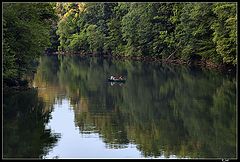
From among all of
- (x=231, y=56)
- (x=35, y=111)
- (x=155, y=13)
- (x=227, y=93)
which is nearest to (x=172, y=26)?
(x=155, y=13)

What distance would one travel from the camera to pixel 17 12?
4412 centimetres

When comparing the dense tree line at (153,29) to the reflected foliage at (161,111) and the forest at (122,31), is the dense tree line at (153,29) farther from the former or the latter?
the reflected foliage at (161,111)

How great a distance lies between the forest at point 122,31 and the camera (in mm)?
43781

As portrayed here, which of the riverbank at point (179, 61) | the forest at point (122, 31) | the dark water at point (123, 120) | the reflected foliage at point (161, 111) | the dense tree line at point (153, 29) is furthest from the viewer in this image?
the riverbank at point (179, 61)

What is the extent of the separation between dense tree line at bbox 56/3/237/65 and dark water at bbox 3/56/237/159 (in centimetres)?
898

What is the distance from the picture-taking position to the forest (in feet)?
144

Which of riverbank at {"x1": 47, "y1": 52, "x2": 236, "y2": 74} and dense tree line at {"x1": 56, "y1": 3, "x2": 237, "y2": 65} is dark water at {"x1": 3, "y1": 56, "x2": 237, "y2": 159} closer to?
dense tree line at {"x1": 56, "y1": 3, "x2": 237, "y2": 65}

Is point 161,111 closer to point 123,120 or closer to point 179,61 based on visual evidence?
point 123,120

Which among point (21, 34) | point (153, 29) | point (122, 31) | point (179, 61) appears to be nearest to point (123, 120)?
point (21, 34)

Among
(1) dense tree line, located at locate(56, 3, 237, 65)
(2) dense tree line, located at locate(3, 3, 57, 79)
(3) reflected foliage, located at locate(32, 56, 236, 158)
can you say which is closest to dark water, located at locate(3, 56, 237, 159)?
(3) reflected foliage, located at locate(32, 56, 236, 158)

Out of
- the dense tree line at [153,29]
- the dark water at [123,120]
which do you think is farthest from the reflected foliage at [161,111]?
the dense tree line at [153,29]

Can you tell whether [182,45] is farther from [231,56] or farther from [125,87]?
[125,87]

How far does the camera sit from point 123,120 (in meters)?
33.2

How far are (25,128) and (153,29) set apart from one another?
56.9 metres
